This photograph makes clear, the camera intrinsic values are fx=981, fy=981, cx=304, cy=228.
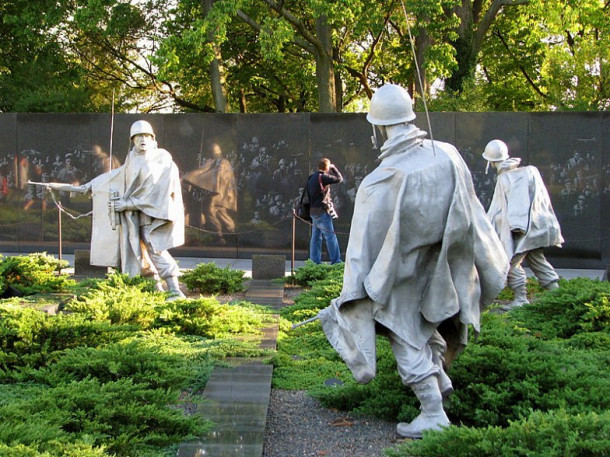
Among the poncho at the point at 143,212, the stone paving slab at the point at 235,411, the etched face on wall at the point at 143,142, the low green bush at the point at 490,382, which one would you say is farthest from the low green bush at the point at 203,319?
the etched face on wall at the point at 143,142

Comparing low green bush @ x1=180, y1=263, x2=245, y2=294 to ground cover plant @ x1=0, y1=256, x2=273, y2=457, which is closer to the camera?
ground cover plant @ x1=0, y1=256, x2=273, y2=457

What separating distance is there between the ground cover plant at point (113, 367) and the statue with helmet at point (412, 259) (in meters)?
1.23

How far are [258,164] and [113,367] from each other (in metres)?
13.3

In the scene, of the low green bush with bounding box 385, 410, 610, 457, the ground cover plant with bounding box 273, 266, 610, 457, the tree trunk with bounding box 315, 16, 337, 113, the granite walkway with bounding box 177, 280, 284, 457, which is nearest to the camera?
the low green bush with bounding box 385, 410, 610, 457

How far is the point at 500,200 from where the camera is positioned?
12.0 meters

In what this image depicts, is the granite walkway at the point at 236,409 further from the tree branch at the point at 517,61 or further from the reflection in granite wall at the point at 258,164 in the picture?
the tree branch at the point at 517,61

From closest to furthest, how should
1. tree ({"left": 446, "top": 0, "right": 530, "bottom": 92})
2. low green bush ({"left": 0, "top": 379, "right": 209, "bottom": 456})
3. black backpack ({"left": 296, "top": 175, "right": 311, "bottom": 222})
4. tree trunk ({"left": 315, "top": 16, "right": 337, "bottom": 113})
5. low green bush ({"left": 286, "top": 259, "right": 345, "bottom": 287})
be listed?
low green bush ({"left": 0, "top": 379, "right": 209, "bottom": 456}) < low green bush ({"left": 286, "top": 259, "right": 345, "bottom": 287}) < black backpack ({"left": 296, "top": 175, "right": 311, "bottom": 222}) < tree trunk ({"left": 315, "top": 16, "right": 337, "bottom": 113}) < tree ({"left": 446, "top": 0, "right": 530, "bottom": 92})

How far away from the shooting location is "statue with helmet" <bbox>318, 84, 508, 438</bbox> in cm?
584

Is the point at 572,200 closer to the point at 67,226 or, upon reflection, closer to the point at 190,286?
the point at 190,286

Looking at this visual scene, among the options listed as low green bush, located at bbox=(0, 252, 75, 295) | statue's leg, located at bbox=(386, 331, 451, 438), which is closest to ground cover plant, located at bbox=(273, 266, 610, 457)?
statue's leg, located at bbox=(386, 331, 451, 438)

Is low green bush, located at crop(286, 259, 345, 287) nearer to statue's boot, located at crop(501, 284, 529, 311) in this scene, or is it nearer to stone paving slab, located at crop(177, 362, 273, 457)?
statue's boot, located at crop(501, 284, 529, 311)

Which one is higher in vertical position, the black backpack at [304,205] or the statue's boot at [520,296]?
the black backpack at [304,205]

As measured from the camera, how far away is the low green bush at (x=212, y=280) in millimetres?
13266

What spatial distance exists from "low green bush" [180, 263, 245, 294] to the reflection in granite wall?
227 inches
